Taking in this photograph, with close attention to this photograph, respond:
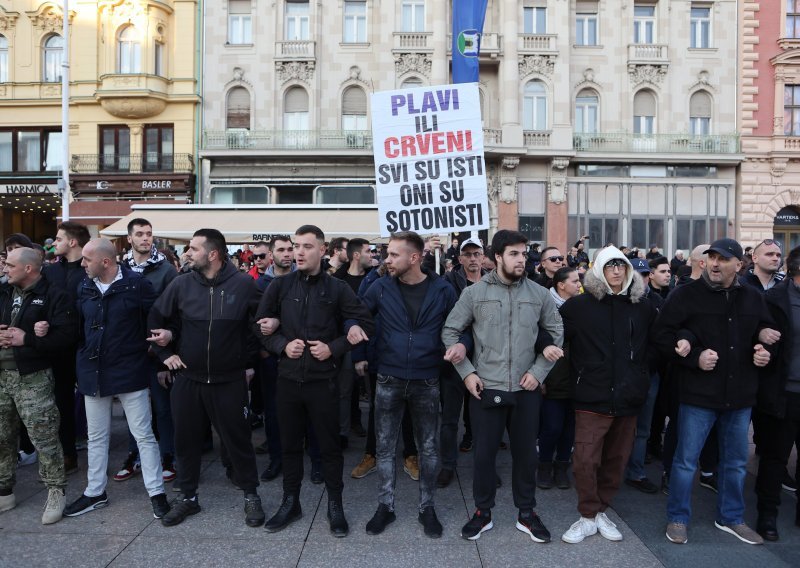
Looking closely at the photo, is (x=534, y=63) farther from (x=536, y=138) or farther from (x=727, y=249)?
(x=727, y=249)

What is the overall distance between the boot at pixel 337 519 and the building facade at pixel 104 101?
20787 millimetres

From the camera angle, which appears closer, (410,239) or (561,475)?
(410,239)

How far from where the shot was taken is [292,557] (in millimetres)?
3838

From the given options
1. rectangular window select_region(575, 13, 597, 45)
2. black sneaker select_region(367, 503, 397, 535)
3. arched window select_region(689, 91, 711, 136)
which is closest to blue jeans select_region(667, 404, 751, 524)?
black sneaker select_region(367, 503, 397, 535)

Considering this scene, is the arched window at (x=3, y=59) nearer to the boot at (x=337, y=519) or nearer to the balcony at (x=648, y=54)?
the balcony at (x=648, y=54)

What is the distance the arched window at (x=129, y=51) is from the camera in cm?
2266

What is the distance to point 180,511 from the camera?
4.34m

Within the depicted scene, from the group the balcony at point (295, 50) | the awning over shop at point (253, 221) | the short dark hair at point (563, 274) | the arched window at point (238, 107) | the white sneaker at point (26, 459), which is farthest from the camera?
the arched window at point (238, 107)

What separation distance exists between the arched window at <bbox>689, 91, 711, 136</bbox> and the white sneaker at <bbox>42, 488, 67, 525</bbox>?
25807 mm

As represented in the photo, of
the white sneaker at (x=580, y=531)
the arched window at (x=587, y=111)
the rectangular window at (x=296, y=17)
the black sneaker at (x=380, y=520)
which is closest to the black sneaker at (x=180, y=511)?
the black sneaker at (x=380, y=520)

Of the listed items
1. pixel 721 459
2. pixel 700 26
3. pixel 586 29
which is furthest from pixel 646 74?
pixel 721 459

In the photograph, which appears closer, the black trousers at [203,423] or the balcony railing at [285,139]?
the black trousers at [203,423]

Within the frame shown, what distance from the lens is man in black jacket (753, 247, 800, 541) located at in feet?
13.9

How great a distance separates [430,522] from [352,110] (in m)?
21.3
